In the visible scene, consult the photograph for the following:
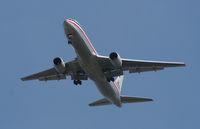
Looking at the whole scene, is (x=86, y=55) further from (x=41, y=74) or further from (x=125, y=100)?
(x=125, y=100)

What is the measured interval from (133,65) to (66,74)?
7181mm

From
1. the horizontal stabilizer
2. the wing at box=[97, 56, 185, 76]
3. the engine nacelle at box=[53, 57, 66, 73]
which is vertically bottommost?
the horizontal stabilizer

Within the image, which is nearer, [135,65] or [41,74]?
[135,65]

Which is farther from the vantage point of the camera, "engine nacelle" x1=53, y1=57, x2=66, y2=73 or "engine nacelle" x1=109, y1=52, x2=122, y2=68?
"engine nacelle" x1=53, y1=57, x2=66, y2=73

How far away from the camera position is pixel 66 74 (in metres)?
48.3

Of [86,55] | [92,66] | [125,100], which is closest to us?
[86,55]

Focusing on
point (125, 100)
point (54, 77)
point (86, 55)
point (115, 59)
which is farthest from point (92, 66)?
point (125, 100)

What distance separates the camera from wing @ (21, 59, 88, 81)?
155 ft

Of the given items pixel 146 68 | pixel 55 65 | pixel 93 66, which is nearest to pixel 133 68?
pixel 146 68

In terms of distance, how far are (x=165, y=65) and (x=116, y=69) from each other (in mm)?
4847

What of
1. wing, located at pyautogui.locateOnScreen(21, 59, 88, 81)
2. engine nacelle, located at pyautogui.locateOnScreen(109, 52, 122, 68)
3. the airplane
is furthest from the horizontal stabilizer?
engine nacelle, located at pyautogui.locateOnScreen(109, 52, 122, 68)

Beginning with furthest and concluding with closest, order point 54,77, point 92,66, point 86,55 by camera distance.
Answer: point 54,77 → point 92,66 → point 86,55

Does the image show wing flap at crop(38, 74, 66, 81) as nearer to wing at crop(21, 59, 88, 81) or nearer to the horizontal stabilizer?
wing at crop(21, 59, 88, 81)

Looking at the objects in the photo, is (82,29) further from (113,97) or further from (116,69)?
(113,97)
